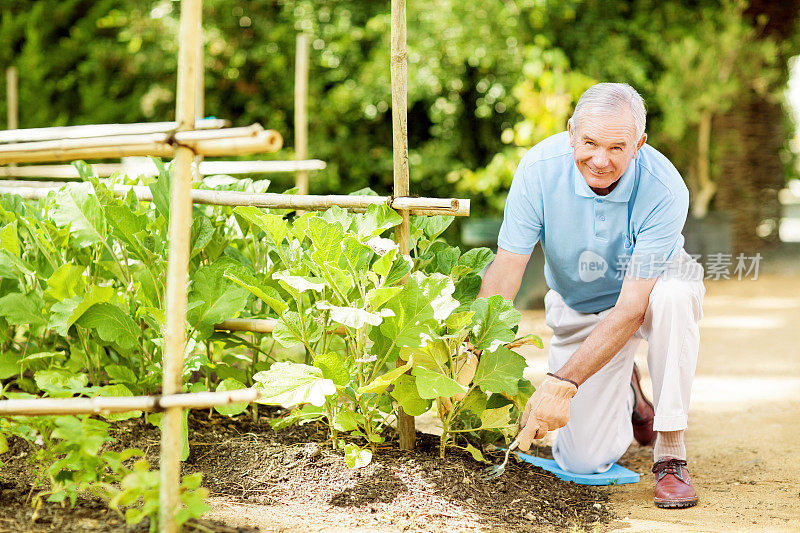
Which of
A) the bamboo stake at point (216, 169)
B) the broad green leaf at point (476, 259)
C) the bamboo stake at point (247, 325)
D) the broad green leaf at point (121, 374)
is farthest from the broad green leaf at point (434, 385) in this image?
the bamboo stake at point (216, 169)

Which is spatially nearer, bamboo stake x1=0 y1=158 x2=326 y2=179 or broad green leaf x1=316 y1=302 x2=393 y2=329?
broad green leaf x1=316 y1=302 x2=393 y2=329

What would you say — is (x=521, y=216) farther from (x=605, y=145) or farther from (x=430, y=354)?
(x=430, y=354)

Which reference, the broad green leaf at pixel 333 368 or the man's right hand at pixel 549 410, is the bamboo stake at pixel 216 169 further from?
the man's right hand at pixel 549 410

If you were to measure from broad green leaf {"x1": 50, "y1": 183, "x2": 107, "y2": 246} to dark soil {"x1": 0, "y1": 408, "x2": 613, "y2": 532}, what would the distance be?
0.52m

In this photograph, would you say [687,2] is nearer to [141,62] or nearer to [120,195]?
[141,62]

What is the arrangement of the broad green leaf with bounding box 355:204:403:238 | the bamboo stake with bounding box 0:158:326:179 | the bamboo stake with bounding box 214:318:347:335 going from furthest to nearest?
1. the bamboo stake with bounding box 0:158:326:179
2. the bamboo stake with bounding box 214:318:347:335
3. the broad green leaf with bounding box 355:204:403:238

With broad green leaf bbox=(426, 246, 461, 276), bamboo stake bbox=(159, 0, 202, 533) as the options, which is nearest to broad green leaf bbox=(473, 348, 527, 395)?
broad green leaf bbox=(426, 246, 461, 276)

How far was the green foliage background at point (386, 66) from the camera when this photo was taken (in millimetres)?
6473

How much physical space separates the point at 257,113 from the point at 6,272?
561 centimetres

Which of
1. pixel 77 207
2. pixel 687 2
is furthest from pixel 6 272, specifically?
pixel 687 2

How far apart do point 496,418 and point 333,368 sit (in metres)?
0.45

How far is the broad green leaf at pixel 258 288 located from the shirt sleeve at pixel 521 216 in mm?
663

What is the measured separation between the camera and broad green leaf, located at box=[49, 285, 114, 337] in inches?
76.9

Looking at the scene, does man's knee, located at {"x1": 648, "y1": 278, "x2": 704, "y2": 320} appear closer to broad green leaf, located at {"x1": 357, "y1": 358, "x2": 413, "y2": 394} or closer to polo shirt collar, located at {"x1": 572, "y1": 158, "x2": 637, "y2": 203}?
polo shirt collar, located at {"x1": 572, "y1": 158, "x2": 637, "y2": 203}
